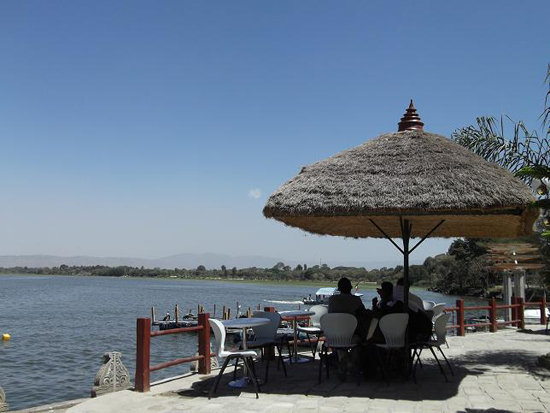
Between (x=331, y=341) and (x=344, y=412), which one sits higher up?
(x=331, y=341)

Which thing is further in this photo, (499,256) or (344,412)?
(499,256)

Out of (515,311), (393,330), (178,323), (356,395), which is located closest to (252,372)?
(356,395)

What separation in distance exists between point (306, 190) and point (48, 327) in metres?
29.0

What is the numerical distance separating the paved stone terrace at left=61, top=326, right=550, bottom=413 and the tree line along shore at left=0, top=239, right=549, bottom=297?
329 centimetres

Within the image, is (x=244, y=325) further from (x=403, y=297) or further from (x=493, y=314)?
(x=493, y=314)

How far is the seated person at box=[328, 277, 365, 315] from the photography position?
24.5ft

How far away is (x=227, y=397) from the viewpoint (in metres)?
6.39

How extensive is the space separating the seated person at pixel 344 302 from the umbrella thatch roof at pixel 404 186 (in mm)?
994

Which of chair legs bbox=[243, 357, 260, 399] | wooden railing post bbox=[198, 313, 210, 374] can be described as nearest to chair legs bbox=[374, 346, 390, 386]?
chair legs bbox=[243, 357, 260, 399]

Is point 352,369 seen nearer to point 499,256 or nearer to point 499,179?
point 499,179

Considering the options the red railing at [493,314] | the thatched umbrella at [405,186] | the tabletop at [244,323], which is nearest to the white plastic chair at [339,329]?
the tabletop at [244,323]

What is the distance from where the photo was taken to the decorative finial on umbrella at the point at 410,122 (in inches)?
334

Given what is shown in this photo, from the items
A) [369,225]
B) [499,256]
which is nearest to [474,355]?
[369,225]

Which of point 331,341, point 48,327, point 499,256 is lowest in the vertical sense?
point 48,327
